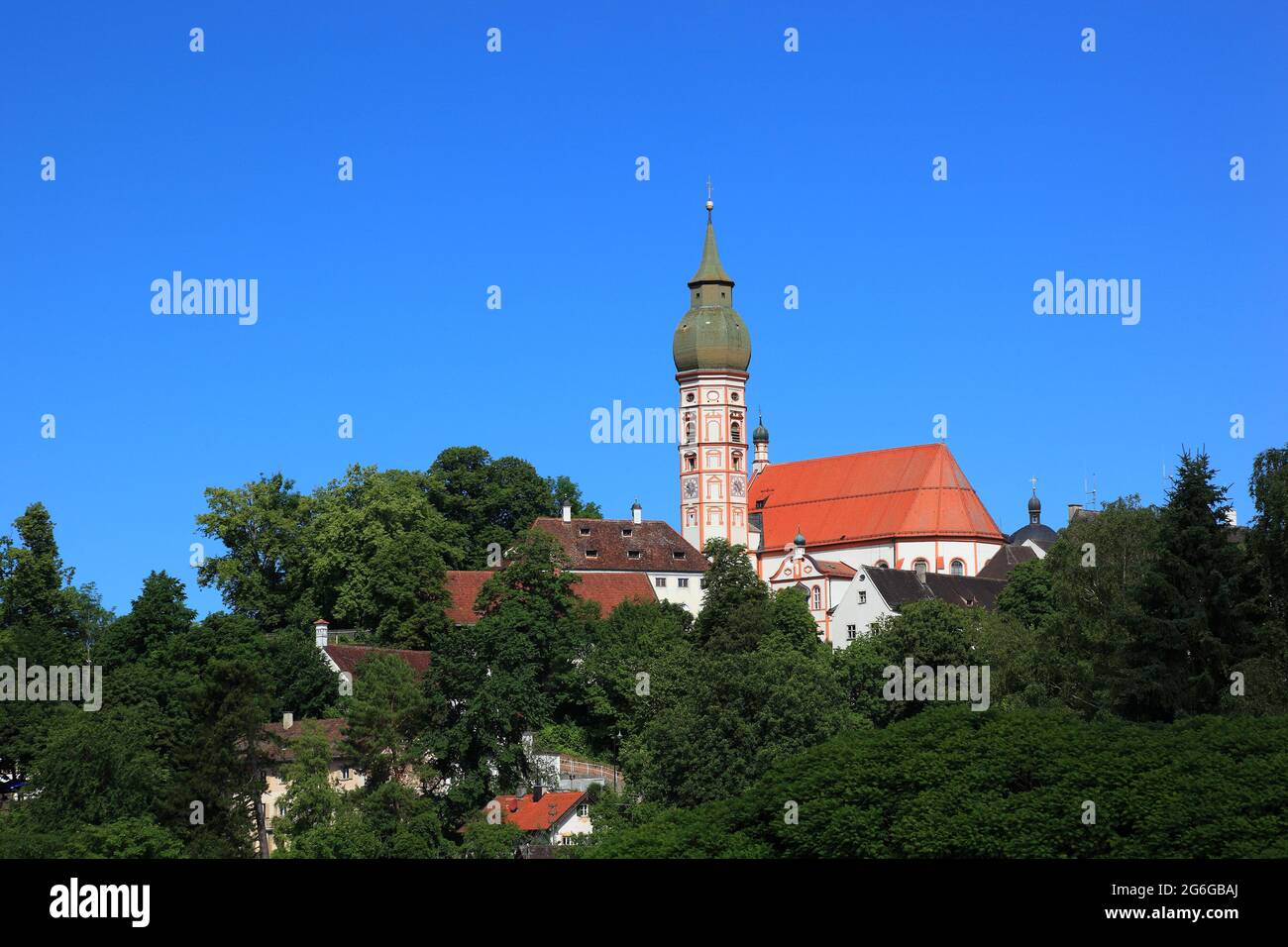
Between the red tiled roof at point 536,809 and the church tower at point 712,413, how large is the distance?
47316mm

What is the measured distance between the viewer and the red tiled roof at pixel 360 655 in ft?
232

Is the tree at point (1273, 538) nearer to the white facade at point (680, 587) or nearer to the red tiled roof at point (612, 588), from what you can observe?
the red tiled roof at point (612, 588)

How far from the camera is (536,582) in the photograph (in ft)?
245

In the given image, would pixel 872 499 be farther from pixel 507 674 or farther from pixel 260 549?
pixel 507 674

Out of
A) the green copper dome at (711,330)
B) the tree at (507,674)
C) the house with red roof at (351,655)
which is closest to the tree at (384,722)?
the tree at (507,674)

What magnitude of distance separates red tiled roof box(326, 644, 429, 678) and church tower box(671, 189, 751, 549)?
3816cm

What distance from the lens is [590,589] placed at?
87.4 m

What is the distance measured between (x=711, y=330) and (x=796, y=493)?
510 inches

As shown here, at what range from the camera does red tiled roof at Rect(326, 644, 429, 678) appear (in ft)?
232

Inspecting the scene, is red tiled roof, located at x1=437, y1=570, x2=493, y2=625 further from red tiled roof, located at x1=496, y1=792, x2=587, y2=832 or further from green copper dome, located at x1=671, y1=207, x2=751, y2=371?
green copper dome, located at x1=671, y1=207, x2=751, y2=371

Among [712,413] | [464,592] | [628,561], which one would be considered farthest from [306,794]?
[712,413]

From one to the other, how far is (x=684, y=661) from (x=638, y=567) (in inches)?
991
